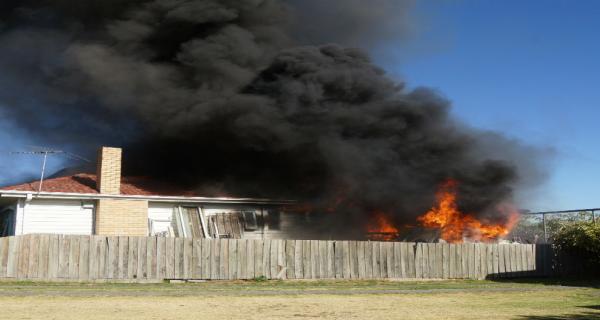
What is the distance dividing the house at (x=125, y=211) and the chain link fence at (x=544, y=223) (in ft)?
36.5

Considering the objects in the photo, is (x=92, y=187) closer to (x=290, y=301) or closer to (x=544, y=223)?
(x=290, y=301)

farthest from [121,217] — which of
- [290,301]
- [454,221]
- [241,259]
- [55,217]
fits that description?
[454,221]

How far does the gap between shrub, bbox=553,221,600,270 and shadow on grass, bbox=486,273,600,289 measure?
3.05ft

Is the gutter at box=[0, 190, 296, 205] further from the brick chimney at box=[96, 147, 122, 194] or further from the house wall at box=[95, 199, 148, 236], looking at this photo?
the brick chimney at box=[96, 147, 122, 194]

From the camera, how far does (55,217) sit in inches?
963

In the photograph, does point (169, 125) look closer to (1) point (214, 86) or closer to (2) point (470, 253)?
(1) point (214, 86)

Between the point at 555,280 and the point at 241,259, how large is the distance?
11.4 metres

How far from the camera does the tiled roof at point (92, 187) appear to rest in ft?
80.8

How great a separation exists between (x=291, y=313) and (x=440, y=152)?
19618 mm

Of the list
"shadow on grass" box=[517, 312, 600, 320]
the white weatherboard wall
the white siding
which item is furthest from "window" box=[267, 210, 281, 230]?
"shadow on grass" box=[517, 312, 600, 320]

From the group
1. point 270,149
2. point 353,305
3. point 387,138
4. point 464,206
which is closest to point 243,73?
point 270,149

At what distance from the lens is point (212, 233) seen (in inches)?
1041

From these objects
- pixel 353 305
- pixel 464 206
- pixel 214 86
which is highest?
pixel 214 86

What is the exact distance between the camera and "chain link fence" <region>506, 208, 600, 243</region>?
25644mm
